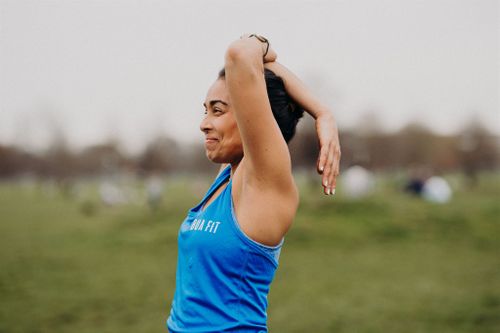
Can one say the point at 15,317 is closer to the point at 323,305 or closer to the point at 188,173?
the point at 323,305

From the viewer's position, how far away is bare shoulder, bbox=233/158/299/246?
194 cm

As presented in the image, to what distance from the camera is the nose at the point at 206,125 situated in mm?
2148

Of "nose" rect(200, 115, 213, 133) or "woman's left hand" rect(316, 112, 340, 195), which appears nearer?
"woman's left hand" rect(316, 112, 340, 195)

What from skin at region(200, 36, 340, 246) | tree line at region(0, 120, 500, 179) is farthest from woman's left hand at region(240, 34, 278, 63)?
tree line at region(0, 120, 500, 179)

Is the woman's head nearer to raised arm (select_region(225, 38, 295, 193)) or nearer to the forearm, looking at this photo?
the forearm

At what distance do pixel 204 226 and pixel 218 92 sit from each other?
55 cm

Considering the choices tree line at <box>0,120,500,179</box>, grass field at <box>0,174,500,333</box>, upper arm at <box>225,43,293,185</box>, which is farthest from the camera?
tree line at <box>0,120,500,179</box>

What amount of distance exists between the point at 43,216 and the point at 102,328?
1822 cm

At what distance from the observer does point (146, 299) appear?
29.1 ft

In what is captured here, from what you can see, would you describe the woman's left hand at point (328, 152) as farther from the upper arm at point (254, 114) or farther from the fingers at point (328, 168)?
the upper arm at point (254, 114)

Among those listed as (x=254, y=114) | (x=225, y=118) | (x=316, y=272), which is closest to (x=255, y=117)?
(x=254, y=114)

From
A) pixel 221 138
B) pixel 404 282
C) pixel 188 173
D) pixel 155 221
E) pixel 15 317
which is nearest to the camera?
pixel 221 138

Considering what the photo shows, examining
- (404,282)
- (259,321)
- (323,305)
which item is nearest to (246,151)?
(259,321)

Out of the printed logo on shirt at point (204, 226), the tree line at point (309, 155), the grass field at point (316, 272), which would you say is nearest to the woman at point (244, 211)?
the printed logo on shirt at point (204, 226)
